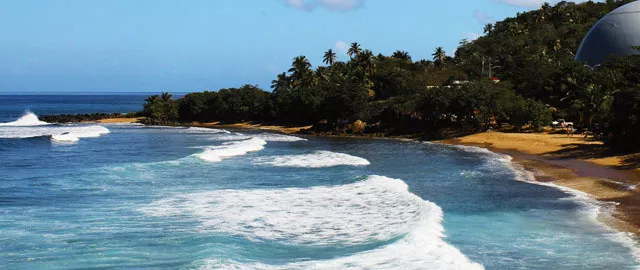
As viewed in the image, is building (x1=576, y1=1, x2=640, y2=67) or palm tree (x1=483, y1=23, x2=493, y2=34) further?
palm tree (x1=483, y1=23, x2=493, y2=34)

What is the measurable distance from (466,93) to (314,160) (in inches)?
844

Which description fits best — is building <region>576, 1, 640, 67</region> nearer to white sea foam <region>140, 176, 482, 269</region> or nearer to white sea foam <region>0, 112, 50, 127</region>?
white sea foam <region>140, 176, 482, 269</region>

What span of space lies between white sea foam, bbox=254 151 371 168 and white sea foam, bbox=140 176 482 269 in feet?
32.2

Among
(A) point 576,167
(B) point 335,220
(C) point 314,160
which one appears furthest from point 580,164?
(B) point 335,220

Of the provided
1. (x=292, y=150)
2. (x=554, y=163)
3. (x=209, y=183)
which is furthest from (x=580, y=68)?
(x=209, y=183)

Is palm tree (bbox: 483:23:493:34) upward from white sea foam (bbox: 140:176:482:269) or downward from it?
upward

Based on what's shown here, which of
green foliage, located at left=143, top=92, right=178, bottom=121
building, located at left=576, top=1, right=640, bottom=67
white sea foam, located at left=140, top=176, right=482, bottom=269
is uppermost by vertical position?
Result: building, located at left=576, top=1, right=640, bottom=67

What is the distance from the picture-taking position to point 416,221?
70.5ft

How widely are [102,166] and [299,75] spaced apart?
204ft

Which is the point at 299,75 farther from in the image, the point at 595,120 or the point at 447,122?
the point at 595,120

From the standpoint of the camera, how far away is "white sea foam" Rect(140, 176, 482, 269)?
54.5 ft

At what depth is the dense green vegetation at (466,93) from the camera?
165 feet

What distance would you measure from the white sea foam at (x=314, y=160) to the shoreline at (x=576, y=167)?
34.9 feet

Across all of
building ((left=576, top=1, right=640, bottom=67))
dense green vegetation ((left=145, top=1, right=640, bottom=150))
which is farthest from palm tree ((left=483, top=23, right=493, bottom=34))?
building ((left=576, top=1, right=640, bottom=67))
